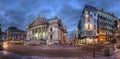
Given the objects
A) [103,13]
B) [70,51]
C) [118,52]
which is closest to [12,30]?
[70,51]

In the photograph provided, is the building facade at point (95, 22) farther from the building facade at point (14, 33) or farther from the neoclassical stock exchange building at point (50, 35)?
the building facade at point (14, 33)

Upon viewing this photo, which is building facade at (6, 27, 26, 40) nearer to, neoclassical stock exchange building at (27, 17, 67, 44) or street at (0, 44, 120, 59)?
neoclassical stock exchange building at (27, 17, 67, 44)

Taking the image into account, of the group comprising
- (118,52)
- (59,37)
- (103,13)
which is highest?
(103,13)

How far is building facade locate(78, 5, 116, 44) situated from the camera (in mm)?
3125

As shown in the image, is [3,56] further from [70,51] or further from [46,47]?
[70,51]

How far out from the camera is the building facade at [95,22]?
10.3 ft

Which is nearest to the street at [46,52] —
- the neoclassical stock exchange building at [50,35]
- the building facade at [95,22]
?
the neoclassical stock exchange building at [50,35]

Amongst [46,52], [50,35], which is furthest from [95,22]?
[46,52]

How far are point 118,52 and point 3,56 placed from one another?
12.1ft

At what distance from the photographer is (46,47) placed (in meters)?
3.45

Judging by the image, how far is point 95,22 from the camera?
3258mm

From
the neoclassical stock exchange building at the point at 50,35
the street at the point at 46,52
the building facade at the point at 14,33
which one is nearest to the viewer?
the building facade at the point at 14,33

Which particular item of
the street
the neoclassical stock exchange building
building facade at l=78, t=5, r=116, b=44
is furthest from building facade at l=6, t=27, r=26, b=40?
building facade at l=78, t=5, r=116, b=44

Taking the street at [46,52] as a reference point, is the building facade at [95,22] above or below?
above
